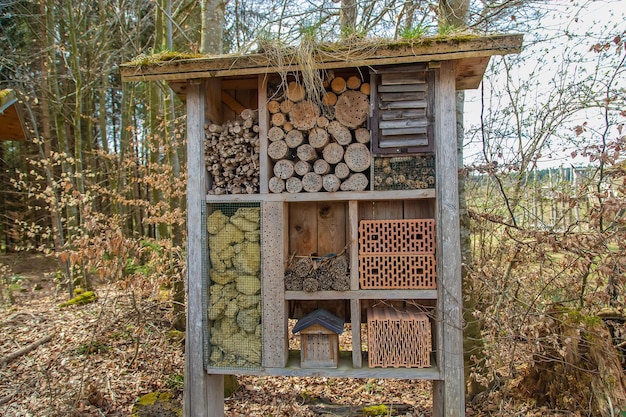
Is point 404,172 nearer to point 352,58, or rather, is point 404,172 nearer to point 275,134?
point 352,58

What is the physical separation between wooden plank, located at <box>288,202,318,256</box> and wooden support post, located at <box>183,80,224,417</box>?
0.68 meters

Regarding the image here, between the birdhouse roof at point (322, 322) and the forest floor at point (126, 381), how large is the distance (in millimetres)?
1429

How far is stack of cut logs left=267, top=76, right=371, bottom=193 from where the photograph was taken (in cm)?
281

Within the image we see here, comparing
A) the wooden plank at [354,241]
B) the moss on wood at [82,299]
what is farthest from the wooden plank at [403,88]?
the moss on wood at [82,299]

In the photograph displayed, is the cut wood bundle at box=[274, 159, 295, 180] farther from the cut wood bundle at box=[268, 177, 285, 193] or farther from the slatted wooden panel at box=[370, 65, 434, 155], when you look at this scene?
the slatted wooden panel at box=[370, 65, 434, 155]

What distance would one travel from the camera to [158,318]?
5004 mm

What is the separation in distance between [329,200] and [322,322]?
0.83 m

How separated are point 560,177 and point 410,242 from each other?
95.9 inches

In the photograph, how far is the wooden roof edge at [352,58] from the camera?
97.1 inches

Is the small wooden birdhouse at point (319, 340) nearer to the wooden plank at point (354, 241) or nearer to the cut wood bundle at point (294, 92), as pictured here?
the wooden plank at point (354, 241)

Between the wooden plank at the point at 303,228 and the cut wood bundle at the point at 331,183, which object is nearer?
the cut wood bundle at the point at 331,183

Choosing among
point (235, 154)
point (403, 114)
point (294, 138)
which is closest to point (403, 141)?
point (403, 114)

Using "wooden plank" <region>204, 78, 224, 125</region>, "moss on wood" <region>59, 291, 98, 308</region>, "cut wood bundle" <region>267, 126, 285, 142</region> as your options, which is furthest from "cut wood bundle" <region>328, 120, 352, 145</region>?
"moss on wood" <region>59, 291, 98, 308</region>

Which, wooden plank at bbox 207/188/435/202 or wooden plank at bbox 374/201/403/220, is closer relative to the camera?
wooden plank at bbox 207/188/435/202
